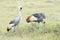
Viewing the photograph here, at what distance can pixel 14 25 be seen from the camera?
9039 millimetres

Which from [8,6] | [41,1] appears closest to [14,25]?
[8,6]

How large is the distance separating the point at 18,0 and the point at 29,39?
11.1 metres

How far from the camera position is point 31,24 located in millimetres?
10078

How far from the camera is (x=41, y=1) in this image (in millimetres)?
18859

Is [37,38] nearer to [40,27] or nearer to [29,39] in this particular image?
[29,39]

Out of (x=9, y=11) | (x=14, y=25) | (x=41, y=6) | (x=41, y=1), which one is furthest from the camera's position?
(x=41, y=1)

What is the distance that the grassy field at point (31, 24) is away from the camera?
848cm

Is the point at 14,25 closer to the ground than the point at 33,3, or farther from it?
farther from it

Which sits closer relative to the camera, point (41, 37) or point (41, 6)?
point (41, 37)

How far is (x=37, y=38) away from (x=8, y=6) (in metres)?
9.42

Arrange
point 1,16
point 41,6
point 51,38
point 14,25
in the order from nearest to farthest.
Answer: point 51,38, point 14,25, point 1,16, point 41,6

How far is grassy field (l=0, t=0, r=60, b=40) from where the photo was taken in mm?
8482

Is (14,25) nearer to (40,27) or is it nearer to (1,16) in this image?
(40,27)


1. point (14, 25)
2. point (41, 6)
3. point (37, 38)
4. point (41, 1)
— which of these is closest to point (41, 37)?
point (37, 38)
